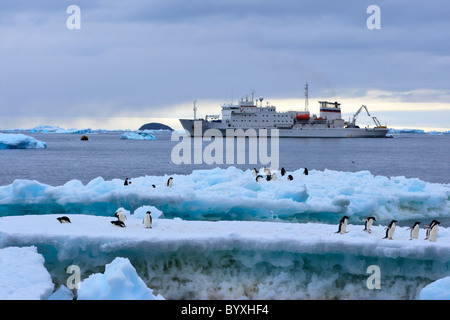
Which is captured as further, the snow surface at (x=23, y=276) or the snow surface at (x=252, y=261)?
the snow surface at (x=252, y=261)

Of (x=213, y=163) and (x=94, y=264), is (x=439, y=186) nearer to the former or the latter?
(x=94, y=264)

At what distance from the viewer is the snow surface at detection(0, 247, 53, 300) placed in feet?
26.1

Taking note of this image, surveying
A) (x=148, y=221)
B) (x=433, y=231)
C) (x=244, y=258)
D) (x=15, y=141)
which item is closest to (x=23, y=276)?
(x=148, y=221)

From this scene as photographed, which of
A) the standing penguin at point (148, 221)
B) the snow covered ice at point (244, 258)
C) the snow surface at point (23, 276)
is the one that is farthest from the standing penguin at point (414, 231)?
the snow surface at point (23, 276)

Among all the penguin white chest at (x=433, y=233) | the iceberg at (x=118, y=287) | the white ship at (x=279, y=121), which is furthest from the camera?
the white ship at (x=279, y=121)

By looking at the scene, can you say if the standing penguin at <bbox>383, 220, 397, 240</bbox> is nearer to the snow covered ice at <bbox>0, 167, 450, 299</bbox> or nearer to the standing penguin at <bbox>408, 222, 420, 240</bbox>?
the snow covered ice at <bbox>0, 167, 450, 299</bbox>

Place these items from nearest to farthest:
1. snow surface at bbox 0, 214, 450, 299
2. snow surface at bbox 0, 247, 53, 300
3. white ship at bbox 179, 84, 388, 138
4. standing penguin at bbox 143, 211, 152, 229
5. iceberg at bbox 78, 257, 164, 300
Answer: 1. iceberg at bbox 78, 257, 164, 300
2. snow surface at bbox 0, 247, 53, 300
3. snow surface at bbox 0, 214, 450, 299
4. standing penguin at bbox 143, 211, 152, 229
5. white ship at bbox 179, 84, 388, 138

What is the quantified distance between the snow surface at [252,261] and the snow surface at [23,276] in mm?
654

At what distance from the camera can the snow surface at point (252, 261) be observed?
1027 centimetres

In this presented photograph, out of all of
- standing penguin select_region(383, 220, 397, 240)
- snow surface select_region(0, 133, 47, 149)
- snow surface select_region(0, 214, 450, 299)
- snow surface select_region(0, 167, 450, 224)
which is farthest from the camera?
snow surface select_region(0, 133, 47, 149)

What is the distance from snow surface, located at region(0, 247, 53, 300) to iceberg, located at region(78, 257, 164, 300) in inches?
29.5

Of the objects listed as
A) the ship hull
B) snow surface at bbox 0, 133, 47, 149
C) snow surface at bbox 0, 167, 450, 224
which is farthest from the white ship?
snow surface at bbox 0, 167, 450, 224

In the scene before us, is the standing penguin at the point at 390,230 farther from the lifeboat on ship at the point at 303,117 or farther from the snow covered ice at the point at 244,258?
the lifeboat on ship at the point at 303,117
